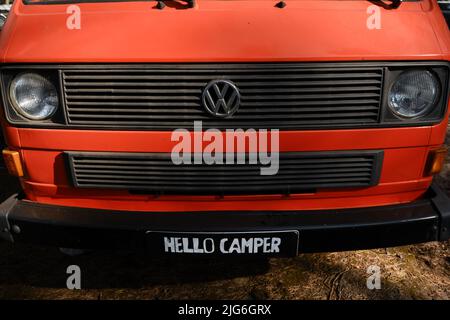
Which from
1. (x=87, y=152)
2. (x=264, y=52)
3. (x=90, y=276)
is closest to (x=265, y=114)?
(x=264, y=52)

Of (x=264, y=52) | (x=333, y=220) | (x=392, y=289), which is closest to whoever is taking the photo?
(x=264, y=52)

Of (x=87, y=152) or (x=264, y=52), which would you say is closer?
(x=264, y=52)

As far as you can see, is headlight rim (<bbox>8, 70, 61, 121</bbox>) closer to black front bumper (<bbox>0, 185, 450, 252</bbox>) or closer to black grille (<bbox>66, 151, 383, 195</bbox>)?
black grille (<bbox>66, 151, 383, 195</bbox>)

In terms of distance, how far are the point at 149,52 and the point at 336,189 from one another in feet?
3.92

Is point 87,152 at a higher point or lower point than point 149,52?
lower

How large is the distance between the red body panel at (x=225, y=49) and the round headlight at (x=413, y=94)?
3.6 inches

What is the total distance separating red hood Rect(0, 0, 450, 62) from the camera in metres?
1.93

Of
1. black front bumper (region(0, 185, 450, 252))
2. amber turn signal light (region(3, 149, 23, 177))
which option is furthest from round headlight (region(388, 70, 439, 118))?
amber turn signal light (region(3, 149, 23, 177))

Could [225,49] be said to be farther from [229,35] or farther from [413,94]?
[413,94]

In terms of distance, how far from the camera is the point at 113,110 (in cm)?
203

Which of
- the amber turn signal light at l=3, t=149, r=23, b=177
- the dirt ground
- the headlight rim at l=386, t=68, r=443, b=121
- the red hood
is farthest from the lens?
the dirt ground

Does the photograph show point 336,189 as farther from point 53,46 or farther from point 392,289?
point 53,46

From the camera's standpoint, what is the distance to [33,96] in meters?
2.10

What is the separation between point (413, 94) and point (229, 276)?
1.62 m
